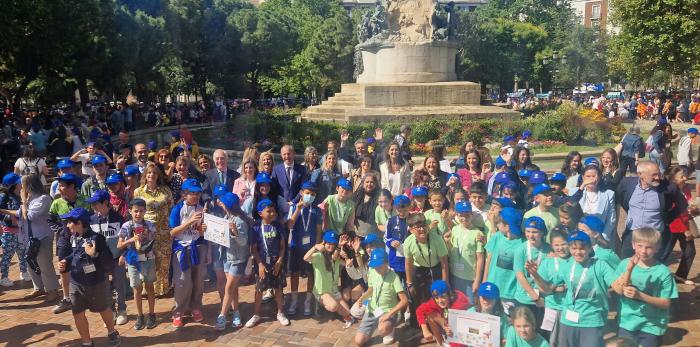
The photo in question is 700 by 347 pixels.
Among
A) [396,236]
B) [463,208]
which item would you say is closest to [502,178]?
[463,208]

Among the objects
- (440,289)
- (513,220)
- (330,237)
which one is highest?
(513,220)

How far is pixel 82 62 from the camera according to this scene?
87.3 ft

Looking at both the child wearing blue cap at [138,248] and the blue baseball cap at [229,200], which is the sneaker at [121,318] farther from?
the blue baseball cap at [229,200]

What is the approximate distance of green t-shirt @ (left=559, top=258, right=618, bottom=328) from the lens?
14.3 feet

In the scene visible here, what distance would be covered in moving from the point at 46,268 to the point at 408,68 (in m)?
16.9

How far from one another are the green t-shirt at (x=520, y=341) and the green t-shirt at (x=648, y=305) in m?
0.67

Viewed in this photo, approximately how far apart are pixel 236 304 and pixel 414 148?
Result: 37.3 ft

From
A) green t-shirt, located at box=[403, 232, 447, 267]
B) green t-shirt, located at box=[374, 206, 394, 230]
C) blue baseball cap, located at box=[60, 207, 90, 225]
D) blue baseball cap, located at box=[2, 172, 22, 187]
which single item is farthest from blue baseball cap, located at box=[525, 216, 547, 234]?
blue baseball cap, located at box=[2, 172, 22, 187]

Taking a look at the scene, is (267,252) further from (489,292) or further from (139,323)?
(489,292)

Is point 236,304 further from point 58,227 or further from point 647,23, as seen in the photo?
point 647,23

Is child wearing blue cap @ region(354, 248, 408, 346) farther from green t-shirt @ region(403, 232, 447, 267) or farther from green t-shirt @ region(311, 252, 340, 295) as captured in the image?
green t-shirt @ region(311, 252, 340, 295)

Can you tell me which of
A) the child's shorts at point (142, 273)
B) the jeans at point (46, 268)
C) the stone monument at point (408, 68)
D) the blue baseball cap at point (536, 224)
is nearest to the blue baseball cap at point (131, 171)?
the jeans at point (46, 268)

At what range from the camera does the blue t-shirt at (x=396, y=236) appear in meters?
5.91

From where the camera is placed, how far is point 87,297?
17.9ft
